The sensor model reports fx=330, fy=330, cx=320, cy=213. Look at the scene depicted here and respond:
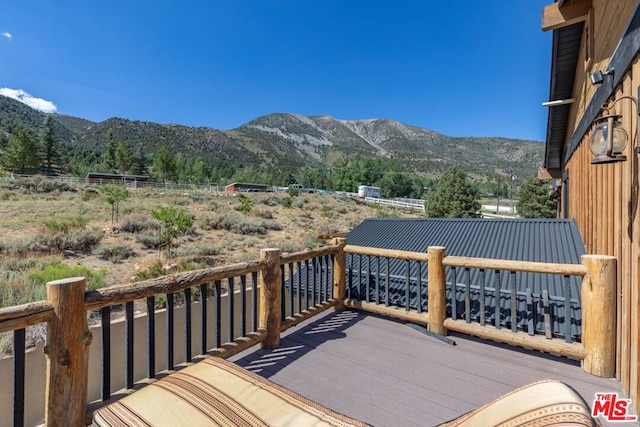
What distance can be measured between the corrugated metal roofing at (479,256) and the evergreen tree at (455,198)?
19.0 m

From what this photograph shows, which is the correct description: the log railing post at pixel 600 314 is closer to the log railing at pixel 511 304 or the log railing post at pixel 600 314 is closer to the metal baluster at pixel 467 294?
the log railing at pixel 511 304

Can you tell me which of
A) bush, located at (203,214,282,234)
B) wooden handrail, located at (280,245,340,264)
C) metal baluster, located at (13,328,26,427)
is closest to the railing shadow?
wooden handrail, located at (280,245,340,264)

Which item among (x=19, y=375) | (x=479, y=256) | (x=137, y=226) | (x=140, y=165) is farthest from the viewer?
(x=140, y=165)

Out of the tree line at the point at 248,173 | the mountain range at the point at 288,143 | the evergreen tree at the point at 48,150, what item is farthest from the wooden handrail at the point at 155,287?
the mountain range at the point at 288,143

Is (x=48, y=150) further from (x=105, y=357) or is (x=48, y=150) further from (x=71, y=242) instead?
(x=105, y=357)

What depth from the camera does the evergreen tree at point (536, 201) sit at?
910 inches

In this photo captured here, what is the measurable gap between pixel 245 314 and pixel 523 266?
104 inches

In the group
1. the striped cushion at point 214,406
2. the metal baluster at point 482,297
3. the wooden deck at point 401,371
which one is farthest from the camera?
the metal baluster at point 482,297

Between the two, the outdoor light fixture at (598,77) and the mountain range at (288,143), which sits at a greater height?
the mountain range at (288,143)

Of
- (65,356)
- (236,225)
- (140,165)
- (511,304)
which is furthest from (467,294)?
(140,165)

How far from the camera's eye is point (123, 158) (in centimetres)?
4678

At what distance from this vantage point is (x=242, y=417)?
162 cm

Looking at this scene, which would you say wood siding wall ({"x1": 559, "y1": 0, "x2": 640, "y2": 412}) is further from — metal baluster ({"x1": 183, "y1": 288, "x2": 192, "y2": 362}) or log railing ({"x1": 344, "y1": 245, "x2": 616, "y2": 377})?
metal baluster ({"x1": 183, "y1": 288, "x2": 192, "y2": 362})

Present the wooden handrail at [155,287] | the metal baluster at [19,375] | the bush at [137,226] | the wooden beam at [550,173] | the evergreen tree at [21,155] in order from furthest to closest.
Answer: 1. the evergreen tree at [21,155]
2. the bush at [137,226]
3. the wooden beam at [550,173]
4. the wooden handrail at [155,287]
5. the metal baluster at [19,375]
